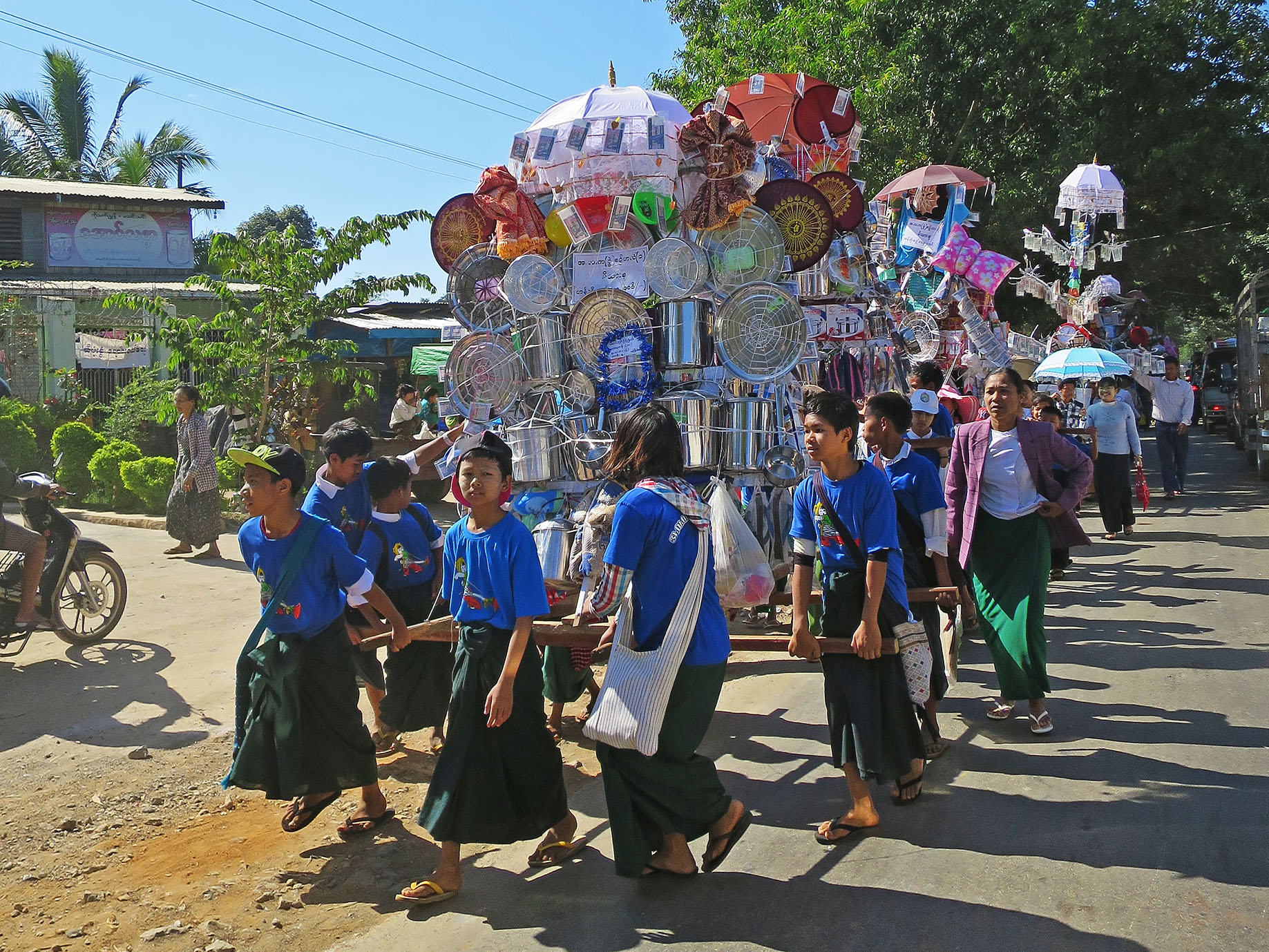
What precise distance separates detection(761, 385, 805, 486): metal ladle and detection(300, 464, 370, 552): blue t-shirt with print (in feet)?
7.56

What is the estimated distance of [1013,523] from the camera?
18.4 feet

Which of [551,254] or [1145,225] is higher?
[1145,225]

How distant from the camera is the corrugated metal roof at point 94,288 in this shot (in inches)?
780

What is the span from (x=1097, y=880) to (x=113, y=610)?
6794 mm

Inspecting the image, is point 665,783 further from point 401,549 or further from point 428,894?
point 401,549

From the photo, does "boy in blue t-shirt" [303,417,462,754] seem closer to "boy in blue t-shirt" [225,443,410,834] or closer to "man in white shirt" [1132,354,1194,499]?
"boy in blue t-shirt" [225,443,410,834]

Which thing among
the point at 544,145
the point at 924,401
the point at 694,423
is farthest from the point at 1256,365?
the point at 544,145

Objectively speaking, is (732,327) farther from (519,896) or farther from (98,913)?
(98,913)

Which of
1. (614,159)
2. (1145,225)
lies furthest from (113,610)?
(1145,225)

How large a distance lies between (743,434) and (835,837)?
2.58 meters

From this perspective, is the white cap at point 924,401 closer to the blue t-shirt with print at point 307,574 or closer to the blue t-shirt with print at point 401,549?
the blue t-shirt with print at point 401,549

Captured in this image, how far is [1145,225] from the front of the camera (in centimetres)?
2141

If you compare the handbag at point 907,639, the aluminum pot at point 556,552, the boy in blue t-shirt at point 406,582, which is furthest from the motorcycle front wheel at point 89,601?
the handbag at point 907,639

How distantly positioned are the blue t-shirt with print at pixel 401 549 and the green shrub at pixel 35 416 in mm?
12516
